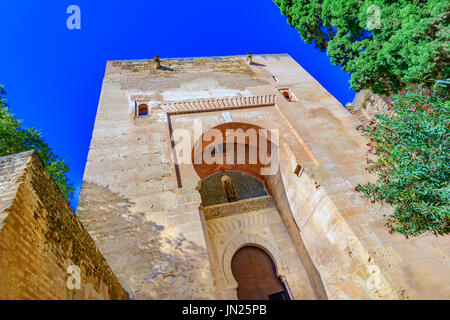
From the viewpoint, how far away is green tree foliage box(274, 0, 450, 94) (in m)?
4.51

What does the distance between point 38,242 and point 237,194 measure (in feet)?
20.4

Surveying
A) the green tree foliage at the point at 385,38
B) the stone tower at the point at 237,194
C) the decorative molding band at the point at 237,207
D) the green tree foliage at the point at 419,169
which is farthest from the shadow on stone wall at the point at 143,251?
the green tree foliage at the point at 385,38

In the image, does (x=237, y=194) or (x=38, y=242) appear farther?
(x=237, y=194)

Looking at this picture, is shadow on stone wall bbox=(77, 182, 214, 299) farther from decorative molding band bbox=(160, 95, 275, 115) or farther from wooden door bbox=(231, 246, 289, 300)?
decorative molding band bbox=(160, 95, 275, 115)

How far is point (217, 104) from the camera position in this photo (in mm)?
6902

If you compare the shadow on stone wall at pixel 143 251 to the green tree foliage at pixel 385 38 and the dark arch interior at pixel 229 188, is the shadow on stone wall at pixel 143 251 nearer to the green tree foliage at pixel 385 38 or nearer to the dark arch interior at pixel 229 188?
the dark arch interior at pixel 229 188

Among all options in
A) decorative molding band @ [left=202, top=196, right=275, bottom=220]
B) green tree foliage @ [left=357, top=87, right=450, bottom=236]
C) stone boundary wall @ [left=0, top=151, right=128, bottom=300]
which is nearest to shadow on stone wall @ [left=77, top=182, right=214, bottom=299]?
stone boundary wall @ [left=0, top=151, right=128, bottom=300]

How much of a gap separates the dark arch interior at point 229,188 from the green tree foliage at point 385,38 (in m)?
4.43

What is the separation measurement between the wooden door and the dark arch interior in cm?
182

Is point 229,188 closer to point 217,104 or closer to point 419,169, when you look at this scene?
point 217,104

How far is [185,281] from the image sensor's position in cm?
352

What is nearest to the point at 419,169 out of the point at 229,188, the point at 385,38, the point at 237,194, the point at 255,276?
the point at 385,38

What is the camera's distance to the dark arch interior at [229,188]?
25.3 feet

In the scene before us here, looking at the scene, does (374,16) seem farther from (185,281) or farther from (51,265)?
(51,265)
